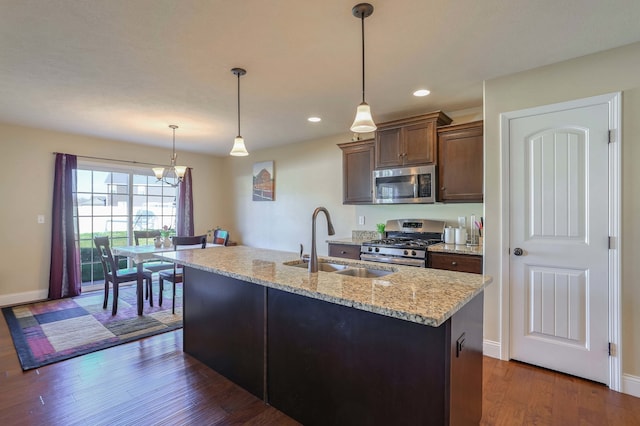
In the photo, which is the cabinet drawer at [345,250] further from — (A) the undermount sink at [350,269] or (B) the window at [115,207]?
(B) the window at [115,207]

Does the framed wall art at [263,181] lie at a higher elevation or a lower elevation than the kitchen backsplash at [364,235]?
higher

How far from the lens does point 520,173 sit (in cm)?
269

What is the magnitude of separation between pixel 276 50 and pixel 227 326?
2.07 m

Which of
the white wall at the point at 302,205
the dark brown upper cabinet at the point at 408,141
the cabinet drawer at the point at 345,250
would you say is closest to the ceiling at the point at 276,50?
the dark brown upper cabinet at the point at 408,141

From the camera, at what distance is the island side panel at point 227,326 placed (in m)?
2.14

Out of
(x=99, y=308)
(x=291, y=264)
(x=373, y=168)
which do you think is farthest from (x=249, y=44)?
(x=99, y=308)

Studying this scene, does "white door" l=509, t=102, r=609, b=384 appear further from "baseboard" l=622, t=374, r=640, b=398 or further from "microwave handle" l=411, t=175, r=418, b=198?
"microwave handle" l=411, t=175, r=418, b=198

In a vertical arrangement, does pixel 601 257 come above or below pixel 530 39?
below

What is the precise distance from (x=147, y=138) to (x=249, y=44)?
3636mm

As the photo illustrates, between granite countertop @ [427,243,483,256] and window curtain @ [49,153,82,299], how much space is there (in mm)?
5022

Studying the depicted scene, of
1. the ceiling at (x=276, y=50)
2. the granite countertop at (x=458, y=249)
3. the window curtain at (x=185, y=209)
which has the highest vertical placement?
the ceiling at (x=276, y=50)

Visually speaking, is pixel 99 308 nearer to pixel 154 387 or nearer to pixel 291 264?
pixel 154 387

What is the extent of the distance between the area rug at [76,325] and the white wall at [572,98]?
3287 mm

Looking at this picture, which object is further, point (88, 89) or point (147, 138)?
point (147, 138)
